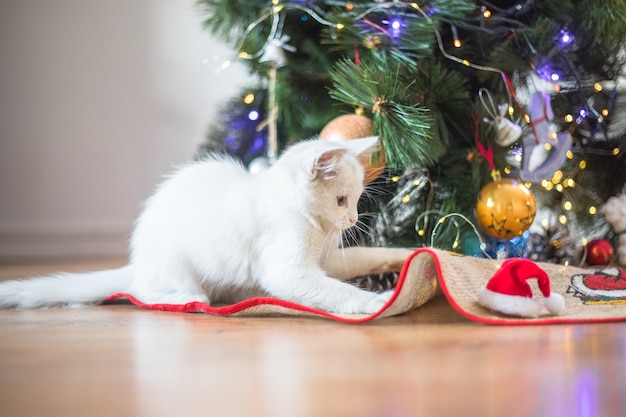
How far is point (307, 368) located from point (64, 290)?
0.62m

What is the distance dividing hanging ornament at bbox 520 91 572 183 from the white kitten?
48cm

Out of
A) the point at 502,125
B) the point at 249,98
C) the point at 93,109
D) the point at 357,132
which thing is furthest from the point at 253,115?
the point at 93,109

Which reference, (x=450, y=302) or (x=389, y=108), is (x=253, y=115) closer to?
(x=389, y=108)

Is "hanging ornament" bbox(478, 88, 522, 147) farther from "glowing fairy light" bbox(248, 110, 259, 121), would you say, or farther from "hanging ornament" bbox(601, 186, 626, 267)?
"glowing fairy light" bbox(248, 110, 259, 121)

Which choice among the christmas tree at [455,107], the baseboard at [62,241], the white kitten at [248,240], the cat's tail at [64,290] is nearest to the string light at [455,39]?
the christmas tree at [455,107]

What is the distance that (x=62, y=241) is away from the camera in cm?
229

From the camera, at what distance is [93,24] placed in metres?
2.31

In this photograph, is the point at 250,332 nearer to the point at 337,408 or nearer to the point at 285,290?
the point at 285,290

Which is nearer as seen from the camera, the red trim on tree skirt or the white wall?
the red trim on tree skirt

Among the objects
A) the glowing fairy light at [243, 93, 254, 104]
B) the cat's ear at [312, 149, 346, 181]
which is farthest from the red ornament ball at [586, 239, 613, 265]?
the glowing fairy light at [243, 93, 254, 104]

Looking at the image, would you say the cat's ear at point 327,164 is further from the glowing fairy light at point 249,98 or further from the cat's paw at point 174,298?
the glowing fairy light at point 249,98

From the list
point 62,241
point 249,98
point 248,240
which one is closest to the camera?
point 248,240

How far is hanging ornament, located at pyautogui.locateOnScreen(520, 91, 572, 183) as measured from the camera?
1.38 meters

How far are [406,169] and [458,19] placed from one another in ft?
1.15
